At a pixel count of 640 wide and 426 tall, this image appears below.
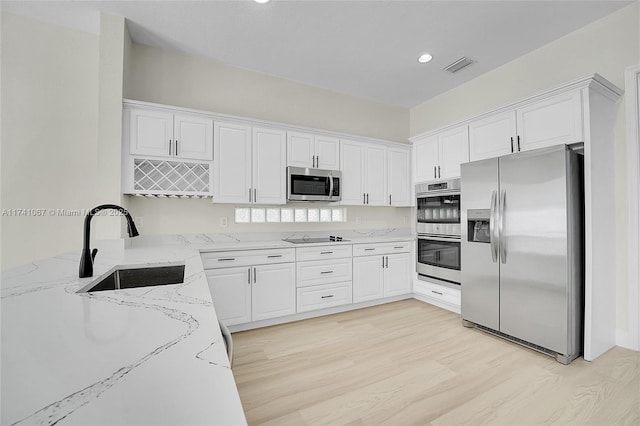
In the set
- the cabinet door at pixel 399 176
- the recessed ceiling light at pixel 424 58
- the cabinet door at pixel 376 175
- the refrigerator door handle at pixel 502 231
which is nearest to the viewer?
the refrigerator door handle at pixel 502 231

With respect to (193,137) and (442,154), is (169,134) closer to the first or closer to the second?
(193,137)

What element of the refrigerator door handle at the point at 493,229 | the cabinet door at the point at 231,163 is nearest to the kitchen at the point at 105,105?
the cabinet door at the point at 231,163

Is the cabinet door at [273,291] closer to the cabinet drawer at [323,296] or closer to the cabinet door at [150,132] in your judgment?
the cabinet drawer at [323,296]

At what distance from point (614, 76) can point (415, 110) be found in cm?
248

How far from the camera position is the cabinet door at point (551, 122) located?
2389 millimetres

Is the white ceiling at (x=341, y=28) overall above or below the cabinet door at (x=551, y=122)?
above

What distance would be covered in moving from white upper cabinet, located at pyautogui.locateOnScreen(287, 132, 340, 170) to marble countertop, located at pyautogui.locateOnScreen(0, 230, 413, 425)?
8.60 feet

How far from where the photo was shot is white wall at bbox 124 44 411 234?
122 inches

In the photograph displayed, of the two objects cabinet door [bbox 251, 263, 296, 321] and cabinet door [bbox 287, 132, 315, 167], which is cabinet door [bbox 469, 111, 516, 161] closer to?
cabinet door [bbox 287, 132, 315, 167]

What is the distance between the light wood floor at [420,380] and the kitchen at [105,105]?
107 cm

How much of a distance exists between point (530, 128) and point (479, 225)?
1029 millimetres

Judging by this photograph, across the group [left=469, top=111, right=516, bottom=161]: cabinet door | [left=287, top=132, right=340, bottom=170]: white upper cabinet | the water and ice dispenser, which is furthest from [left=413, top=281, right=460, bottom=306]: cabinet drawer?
[left=287, top=132, right=340, bottom=170]: white upper cabinet

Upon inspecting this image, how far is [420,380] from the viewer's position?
206cm

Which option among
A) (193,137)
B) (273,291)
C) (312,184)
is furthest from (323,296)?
(193,137)
